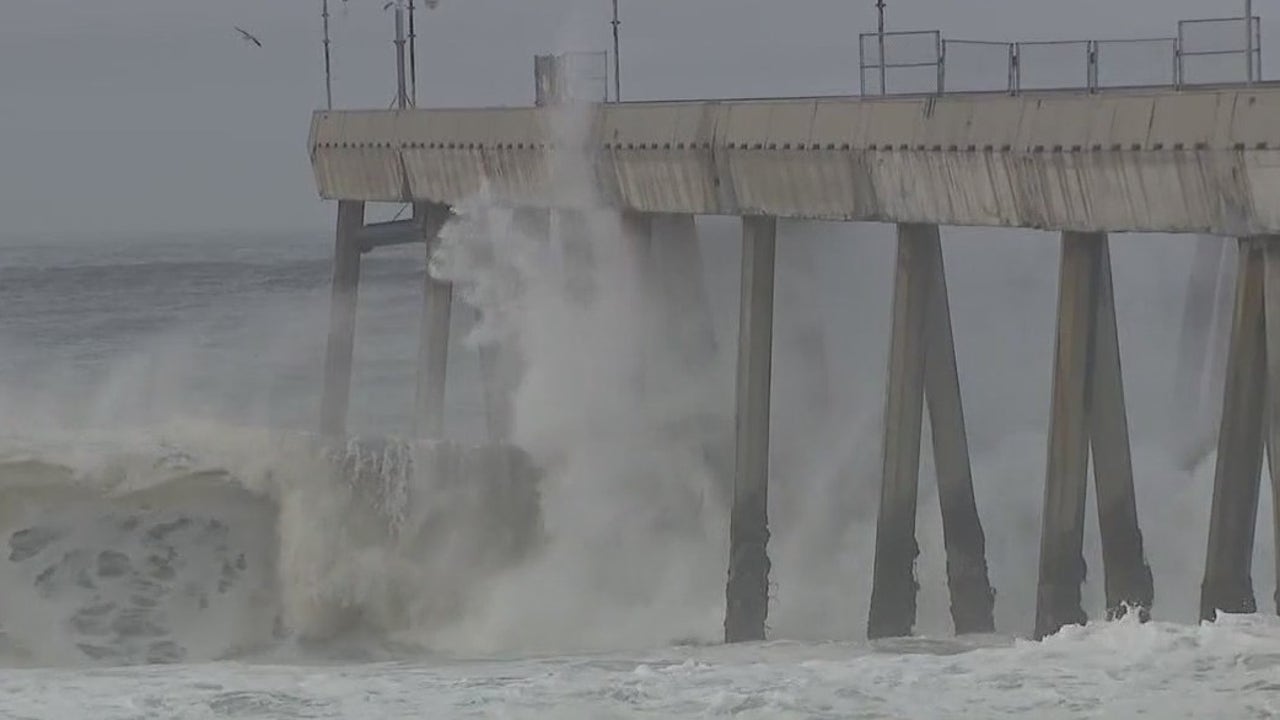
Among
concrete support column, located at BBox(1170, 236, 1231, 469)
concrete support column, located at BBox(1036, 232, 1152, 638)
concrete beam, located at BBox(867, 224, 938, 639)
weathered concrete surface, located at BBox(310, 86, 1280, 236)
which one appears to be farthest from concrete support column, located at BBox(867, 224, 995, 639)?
concrete support column, located at BBox(1170, 236, 1231, 469)

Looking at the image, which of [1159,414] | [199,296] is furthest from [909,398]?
[199,296]

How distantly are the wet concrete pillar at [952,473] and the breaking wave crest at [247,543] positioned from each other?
18.9 ft

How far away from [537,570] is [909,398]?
6.44 m

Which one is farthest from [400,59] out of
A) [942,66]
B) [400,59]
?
[942,66]

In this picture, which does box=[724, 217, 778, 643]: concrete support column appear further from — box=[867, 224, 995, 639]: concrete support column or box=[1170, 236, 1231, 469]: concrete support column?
box=[1170, 236, 1231, 469]: concrete support column

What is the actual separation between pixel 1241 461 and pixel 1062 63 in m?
6.44

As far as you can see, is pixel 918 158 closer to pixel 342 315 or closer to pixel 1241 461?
pixel 1241 461

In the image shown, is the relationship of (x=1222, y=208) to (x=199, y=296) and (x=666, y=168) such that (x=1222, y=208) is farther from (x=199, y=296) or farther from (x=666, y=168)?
(x=199, y=296)

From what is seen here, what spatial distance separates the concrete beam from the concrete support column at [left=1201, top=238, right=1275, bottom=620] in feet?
13.6

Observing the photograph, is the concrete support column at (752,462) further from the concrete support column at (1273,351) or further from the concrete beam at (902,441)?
the concrete support column at (1273,351)

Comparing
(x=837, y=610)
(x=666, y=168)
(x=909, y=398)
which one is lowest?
(x=837, y=610)

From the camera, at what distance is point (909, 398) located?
81.2ft

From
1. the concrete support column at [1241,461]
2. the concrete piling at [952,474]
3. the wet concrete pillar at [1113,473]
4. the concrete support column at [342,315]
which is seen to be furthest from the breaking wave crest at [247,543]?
the concrete support column at [1241,461]

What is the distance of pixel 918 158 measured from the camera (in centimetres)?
2461
